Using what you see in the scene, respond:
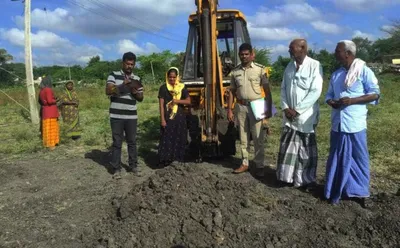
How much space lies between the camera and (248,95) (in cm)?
546

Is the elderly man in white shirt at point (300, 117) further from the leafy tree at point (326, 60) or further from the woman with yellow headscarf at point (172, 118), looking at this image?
the leafy tree at point (326, 60)

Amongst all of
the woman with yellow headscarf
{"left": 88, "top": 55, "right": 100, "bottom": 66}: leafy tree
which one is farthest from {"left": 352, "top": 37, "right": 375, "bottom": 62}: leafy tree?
the woman with yellow headscarf

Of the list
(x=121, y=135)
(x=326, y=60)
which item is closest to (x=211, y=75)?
(x=121, y=135)

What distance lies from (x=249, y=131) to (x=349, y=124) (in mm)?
1789

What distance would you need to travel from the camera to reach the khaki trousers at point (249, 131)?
18.1 feet

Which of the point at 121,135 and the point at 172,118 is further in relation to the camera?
the point at 172,118

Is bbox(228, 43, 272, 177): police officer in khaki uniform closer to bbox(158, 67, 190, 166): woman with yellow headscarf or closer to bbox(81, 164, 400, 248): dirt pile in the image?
bbox(158, 67, 190, 166): woman with yellow headscarf

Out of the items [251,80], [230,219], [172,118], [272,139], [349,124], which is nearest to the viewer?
[230,219]

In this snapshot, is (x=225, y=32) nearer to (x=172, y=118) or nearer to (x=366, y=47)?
(x=172, y=118)

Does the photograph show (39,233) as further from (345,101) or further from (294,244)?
(345,101)

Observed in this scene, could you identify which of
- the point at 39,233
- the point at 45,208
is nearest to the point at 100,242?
the point at 39,233

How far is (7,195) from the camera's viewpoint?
5.30m

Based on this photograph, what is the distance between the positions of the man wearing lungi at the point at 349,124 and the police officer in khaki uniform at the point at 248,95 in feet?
4.04

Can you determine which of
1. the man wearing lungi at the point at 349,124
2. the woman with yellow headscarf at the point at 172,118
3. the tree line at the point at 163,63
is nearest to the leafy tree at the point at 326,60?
the tree line at the point at 163,63
